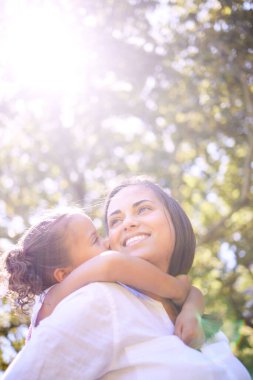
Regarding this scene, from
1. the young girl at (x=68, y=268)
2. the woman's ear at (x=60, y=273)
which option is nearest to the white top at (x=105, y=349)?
the young girl at (x=68, y=268)

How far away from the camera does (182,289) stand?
6.99ft

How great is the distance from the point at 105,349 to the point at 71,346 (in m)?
0.11

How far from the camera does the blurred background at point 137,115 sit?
5492mm

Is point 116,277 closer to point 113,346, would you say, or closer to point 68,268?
point 113,346

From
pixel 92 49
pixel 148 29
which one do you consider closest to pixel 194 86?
pixel 148 29

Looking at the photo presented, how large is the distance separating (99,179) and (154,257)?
28.4ft

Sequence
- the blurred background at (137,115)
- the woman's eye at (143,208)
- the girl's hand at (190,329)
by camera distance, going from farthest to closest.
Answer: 1. the blurred background at (137,115)
2. the woman's eye at (143,208)
3. the girl's hand at (190,329)

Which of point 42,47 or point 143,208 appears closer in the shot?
point 143,208

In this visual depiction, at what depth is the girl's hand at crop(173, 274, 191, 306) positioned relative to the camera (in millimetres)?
2104

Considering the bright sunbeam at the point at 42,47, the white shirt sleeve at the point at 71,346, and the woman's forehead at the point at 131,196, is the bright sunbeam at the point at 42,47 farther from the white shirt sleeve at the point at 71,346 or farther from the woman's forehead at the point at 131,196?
the white shirt sleeve at the point at 71,346

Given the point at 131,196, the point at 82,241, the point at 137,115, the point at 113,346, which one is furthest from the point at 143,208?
the point at 137,115

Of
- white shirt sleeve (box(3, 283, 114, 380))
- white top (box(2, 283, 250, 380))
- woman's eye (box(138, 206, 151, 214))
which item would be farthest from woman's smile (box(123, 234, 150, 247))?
white shirt sleeve (box(3, 283, 114, 380))

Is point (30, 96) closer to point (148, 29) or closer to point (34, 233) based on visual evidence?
point (148, 29)

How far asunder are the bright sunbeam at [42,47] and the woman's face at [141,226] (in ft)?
15.5
